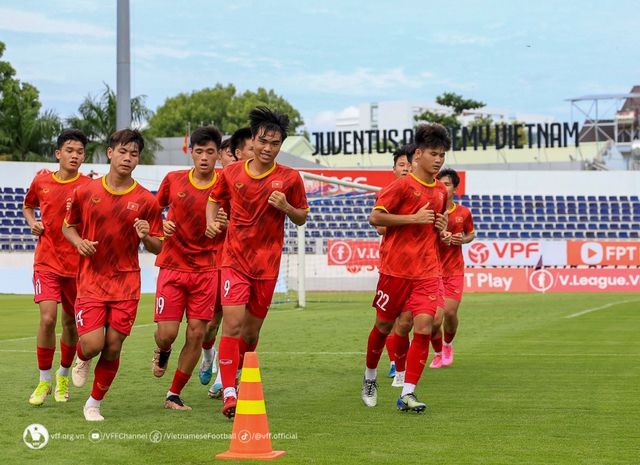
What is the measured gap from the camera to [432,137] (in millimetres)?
7309

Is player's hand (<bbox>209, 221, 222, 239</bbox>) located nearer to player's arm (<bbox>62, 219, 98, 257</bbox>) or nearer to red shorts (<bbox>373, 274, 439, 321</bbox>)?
player's arm (<bbox>62, 219, 98, 257</bbox>)

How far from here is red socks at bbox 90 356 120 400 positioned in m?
6.65

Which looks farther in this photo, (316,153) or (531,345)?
(316,153)

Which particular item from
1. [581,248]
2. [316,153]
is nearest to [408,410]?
[581,248]

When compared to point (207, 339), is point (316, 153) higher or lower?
higher

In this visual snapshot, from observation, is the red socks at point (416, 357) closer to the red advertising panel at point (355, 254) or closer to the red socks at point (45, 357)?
the red socks at point (45, 357)

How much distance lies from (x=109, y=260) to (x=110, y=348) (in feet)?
2.18

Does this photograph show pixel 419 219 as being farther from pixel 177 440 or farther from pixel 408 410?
pixel 177 440

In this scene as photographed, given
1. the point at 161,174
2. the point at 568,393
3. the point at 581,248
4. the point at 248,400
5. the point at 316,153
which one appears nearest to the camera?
the point at 248,400

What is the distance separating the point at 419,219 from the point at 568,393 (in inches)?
91.6

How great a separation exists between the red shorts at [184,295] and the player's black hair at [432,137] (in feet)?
6.87

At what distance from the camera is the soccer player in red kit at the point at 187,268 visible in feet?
23.9

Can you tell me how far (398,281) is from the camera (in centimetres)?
750

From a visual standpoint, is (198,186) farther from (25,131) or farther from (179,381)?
(25,131)
